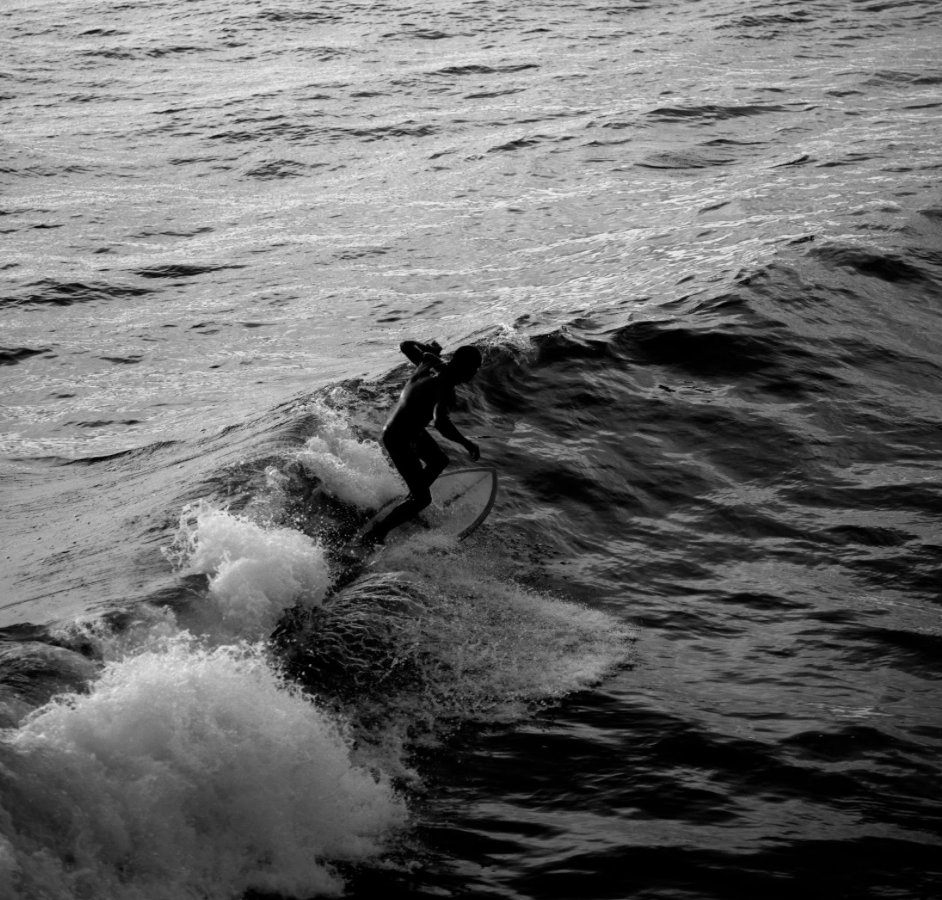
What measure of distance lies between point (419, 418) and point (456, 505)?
1028mm

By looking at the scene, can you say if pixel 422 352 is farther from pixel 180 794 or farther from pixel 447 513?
pixel 180 794

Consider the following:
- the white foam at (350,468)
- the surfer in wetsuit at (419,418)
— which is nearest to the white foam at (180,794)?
the surfer in wetsuit at (419,418)

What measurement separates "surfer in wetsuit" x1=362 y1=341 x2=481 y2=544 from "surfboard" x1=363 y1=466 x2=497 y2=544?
0.21 metres

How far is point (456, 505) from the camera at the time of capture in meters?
10.4

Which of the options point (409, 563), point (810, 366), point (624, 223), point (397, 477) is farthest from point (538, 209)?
point (409, 563)

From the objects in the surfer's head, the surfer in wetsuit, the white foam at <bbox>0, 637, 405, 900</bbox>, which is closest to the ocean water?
the white foam at <bbox>0, 637, 405, 900</bbox>

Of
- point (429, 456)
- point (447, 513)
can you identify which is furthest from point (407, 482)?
point (447, 513)

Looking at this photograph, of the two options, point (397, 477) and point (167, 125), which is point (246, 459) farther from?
point (167, 125)

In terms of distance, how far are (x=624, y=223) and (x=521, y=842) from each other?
15.2m

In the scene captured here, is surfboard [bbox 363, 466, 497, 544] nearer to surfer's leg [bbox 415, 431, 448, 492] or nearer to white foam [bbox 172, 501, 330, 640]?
surfer's leg [bbox 415, 431, 448, 492]

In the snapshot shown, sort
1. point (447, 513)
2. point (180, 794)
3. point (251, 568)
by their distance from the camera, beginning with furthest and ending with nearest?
point (447, 513) → point (251, 568) → point (180, 794)

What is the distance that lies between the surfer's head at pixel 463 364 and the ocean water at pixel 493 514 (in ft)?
4.97

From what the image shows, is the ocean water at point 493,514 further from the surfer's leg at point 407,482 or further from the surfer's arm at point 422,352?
the surfer's arm at point 422,352

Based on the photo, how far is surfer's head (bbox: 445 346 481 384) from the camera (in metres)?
9.55
